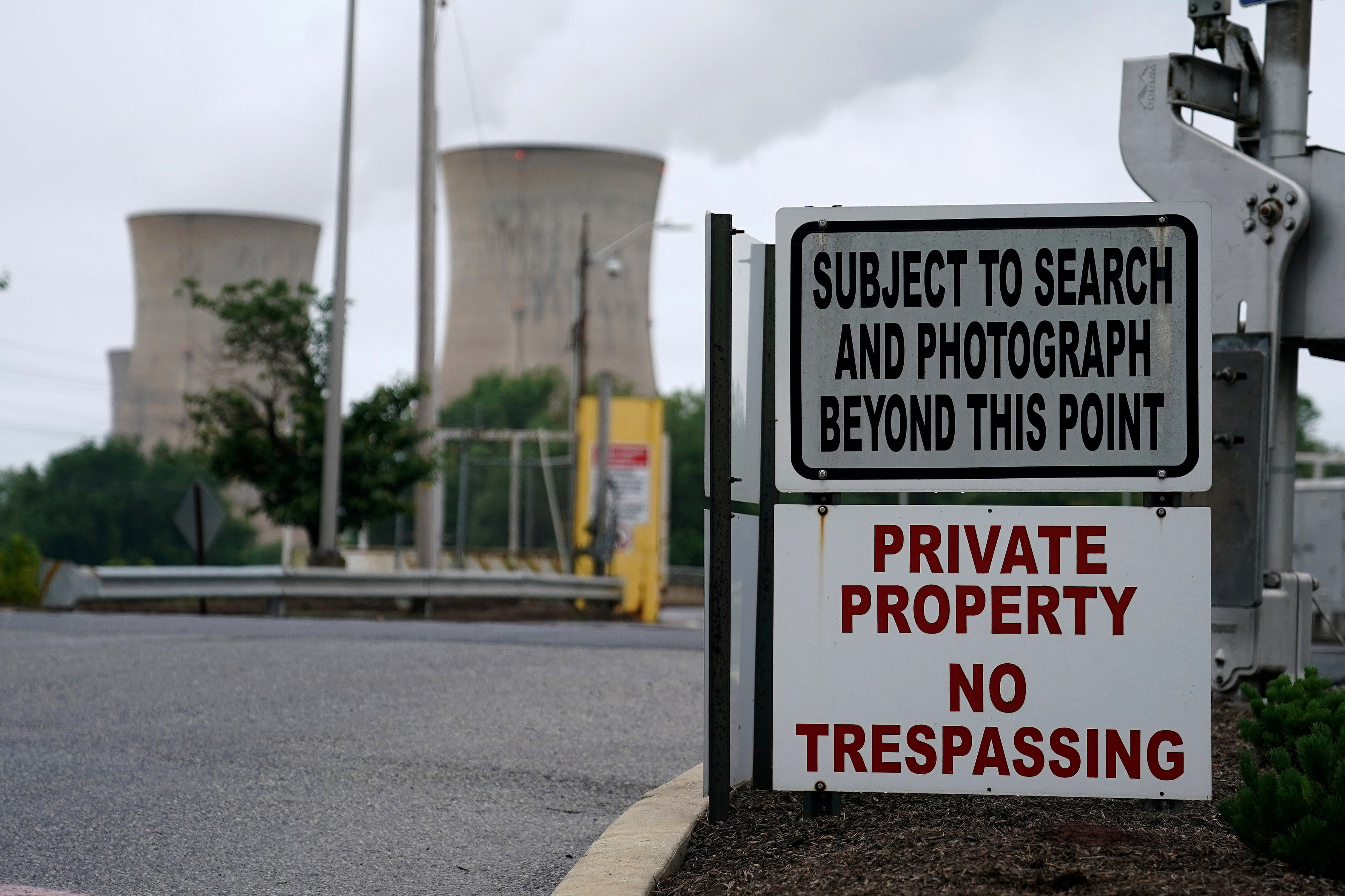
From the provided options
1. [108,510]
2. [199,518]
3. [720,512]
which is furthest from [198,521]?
[108,510]

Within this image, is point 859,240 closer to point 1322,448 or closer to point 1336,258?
point 1336,258

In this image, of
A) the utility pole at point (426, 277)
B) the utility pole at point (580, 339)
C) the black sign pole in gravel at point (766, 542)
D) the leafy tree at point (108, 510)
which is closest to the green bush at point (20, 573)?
the utility pole at point (426, 277)

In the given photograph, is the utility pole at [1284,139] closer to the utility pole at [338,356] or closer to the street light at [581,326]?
the utility pole at [338,356]

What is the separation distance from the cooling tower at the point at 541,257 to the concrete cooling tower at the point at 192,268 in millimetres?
5373

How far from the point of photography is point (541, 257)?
41.3m

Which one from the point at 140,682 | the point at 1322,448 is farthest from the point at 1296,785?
the point at 1322,448

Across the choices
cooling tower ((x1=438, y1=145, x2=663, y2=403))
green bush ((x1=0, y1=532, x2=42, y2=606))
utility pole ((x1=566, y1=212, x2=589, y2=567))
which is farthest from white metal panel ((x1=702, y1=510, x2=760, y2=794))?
cooling tower ((x1=438, y1=145, x2=663, y2=403))

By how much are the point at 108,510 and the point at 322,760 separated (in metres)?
70.9

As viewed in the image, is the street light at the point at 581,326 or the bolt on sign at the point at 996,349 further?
the street light at the point at 581,326

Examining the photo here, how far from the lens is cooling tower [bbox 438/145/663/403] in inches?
1572

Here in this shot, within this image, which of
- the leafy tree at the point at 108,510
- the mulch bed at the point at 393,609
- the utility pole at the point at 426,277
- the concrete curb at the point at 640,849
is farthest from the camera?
the leafy tree at the point at 108,510

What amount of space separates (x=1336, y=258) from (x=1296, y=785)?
122 inches

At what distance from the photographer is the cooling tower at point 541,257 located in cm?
3994

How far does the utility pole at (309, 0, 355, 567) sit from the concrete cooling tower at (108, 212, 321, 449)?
2492cm
